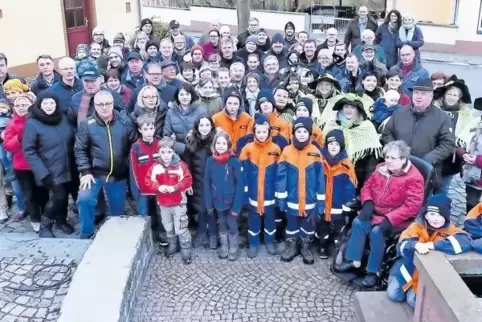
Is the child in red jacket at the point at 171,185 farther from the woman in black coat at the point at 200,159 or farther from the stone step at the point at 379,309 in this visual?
the stone step at the point at 379,309

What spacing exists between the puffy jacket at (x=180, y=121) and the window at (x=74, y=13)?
33.7 feet

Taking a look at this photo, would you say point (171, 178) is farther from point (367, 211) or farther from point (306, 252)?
point (367, 211)

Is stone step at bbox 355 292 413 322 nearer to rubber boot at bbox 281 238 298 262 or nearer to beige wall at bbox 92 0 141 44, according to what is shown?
rubber boot at bbox 281 238 298 262

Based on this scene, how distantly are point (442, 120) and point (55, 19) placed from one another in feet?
38.4

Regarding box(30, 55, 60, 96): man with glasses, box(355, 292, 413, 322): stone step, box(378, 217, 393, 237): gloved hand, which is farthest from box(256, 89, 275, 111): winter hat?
box(30, 55, 60, 96): man with glasses

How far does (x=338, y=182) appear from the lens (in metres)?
5.57

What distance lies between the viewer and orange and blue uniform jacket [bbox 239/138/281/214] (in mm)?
5594

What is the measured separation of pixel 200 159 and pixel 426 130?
2.36 meters

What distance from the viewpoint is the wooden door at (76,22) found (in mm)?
14984

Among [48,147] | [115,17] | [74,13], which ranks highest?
[74,13]

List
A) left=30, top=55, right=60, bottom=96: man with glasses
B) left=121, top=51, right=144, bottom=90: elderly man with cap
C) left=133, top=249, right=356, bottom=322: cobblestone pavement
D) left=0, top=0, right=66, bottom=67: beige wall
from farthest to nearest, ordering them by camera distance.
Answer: left=0, top=0, right=66, bottom=67: beige wall, left=121, top=51, right=144, bottom=90: elderly man with cap, left=30, top=55, right=60, bottom=96: man with glasses, left=133, top=249, right=356, bottom=322: cobblestone pavement

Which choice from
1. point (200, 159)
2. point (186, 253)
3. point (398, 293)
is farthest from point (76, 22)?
point (398, 293)

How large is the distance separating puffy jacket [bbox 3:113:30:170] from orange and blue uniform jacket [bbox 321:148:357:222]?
3.26 m

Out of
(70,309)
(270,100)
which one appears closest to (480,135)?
(270,100)
